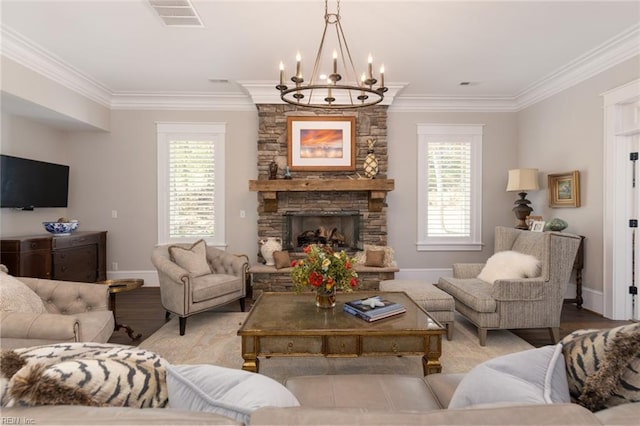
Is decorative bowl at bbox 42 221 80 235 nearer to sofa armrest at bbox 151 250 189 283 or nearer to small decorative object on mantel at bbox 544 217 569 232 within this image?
sofa armrest at bbox 151 250 189 283

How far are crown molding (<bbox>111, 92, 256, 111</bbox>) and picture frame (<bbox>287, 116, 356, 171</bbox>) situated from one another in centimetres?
95

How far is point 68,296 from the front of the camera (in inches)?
101

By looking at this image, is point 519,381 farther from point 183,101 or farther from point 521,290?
point 183,101

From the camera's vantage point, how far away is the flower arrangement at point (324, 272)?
2516mm

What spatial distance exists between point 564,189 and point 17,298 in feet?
19.0

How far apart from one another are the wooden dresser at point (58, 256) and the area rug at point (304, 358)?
5.86 ft

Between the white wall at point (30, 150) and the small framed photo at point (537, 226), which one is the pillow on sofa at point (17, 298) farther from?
the small framed photo at point (537, 226)

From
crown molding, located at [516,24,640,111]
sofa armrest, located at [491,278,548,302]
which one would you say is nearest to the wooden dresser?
sofa armrest, located at [491,278,548,302]

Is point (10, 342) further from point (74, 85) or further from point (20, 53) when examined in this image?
point (74, 85)

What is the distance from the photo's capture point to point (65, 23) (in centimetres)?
319

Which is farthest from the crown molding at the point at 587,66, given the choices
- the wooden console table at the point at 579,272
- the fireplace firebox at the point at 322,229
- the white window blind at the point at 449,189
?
the fireplace firebox at the point at 322,229

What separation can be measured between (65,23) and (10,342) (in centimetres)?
298

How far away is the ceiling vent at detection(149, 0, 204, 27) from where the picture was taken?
9.41 feet

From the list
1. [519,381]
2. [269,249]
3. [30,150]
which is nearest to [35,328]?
[519,381]
